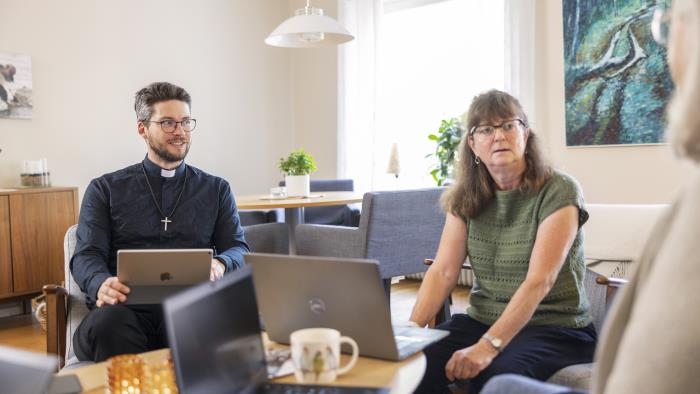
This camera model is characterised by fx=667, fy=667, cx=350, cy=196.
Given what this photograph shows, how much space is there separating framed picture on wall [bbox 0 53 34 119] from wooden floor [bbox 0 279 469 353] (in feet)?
4.63

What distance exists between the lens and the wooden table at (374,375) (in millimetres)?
1236

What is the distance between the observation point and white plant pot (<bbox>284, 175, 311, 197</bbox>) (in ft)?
13.9

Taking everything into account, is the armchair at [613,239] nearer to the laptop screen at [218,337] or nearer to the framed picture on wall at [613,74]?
the laptop screen at [218,337]

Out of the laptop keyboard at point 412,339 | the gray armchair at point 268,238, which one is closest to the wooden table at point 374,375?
the laptop keyboard at point 412,339

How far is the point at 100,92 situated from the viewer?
516cm

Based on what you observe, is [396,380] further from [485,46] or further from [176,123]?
[485,46]

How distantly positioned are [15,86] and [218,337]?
4233 mm

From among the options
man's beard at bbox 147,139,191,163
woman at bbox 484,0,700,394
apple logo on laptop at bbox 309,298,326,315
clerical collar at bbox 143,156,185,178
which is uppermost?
man's beard at bbox 147,139,191,163

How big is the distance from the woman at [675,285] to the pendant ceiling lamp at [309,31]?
10.1 feet

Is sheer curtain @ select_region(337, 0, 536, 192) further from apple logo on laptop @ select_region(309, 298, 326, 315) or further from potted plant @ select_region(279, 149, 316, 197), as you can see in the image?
apple logo on laptop @ select_region(309, 298, 326, 315)

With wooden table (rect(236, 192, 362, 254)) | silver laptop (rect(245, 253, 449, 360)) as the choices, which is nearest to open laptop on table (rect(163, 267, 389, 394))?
silver laptop (rect(245, 253, 449, 360))

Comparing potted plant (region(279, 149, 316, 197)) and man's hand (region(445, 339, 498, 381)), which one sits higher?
potted plant (region(279, 149, 316, 197))

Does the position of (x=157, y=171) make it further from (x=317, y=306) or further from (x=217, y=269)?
(x=317, y=306)

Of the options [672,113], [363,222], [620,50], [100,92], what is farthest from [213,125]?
[672,113]
